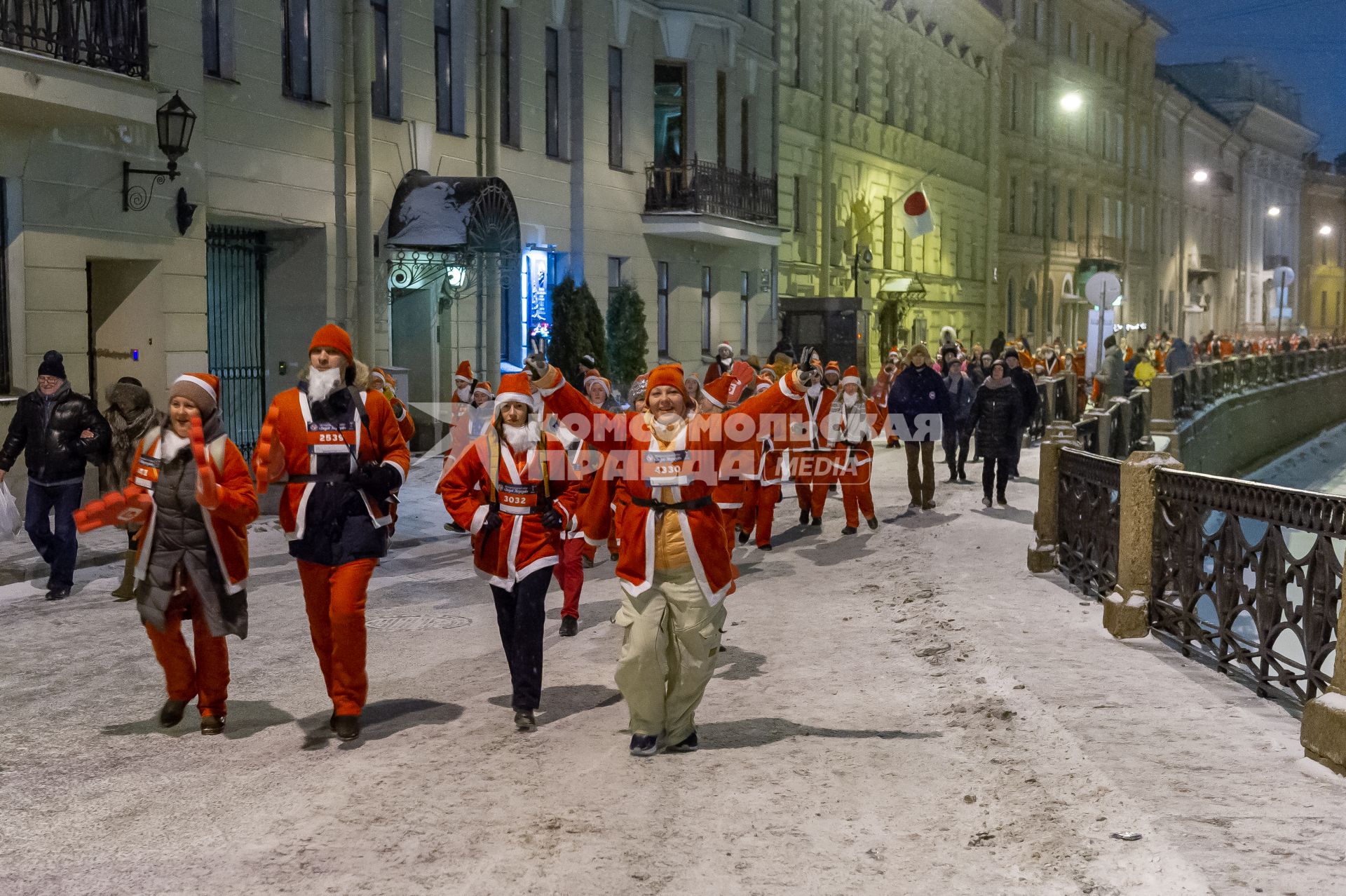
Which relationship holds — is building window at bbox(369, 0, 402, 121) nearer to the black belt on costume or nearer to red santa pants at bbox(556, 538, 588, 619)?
red santa pants at bbox(556, 538, 588, 619)

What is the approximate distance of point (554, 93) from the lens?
79.7 ft

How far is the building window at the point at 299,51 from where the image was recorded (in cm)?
1808

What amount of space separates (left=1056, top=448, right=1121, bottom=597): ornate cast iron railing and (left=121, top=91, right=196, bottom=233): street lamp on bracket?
29.7 ft

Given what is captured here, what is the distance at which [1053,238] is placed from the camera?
5606cm

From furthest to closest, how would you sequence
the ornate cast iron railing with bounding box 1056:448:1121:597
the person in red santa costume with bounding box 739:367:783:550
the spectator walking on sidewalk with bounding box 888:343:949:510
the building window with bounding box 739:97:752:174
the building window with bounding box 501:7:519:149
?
the building window with bounding box 739:97:752:174 → the building window with bounding box 501:7:519:149 → the spectator walking on sidewalk with bounding box 888:343:949:510 → the person in red santa costume with bounding box 739:367:783:550 → the ornate cast iron railing with bounding box 1056:448:1121:597

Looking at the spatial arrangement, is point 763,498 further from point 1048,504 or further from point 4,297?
point 4,297

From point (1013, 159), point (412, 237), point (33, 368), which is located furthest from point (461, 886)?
point (1013, 159)

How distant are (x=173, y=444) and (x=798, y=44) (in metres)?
29.2

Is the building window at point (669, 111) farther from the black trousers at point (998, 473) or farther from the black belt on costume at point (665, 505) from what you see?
the black belt on costume at point (665, 505)

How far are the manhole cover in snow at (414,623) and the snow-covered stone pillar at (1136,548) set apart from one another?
4.21 m

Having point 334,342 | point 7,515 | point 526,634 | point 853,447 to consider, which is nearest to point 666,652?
point 526,634

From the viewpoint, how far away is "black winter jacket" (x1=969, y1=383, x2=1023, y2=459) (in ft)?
54.2

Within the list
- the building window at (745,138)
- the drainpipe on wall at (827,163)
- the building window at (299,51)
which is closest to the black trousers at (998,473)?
the building window at (299,51)

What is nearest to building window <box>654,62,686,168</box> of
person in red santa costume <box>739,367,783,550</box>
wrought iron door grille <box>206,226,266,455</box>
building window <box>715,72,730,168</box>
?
building window <box>715,72,730,168</box>
